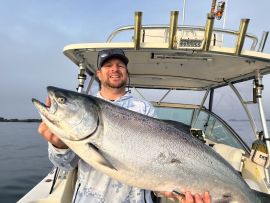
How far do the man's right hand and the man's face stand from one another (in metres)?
0.81

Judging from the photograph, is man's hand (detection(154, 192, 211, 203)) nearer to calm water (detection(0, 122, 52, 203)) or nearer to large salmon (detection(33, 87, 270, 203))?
large salmon (detection(33, 87, 270, 203))

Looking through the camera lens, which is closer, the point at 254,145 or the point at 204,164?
the point at 204,164

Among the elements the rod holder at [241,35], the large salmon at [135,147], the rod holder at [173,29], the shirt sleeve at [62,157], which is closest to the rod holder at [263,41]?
the rod holder at [241,35]

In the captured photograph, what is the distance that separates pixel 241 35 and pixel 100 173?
2514mm

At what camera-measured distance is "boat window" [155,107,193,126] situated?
26.3 feet

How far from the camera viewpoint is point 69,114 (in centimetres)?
253

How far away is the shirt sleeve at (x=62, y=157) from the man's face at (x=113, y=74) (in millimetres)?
802

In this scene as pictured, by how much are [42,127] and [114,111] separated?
0.60 metres

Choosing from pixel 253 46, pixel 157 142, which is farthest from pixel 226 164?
pixel 253 46

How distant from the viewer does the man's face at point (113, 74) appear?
324 cm

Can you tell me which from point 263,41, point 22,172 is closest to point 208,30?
point 263,41

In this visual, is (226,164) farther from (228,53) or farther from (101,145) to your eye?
(228,53)

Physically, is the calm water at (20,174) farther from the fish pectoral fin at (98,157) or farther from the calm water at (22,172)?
the fish pectoral fin at (98,157)

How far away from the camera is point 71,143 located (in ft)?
8.18
